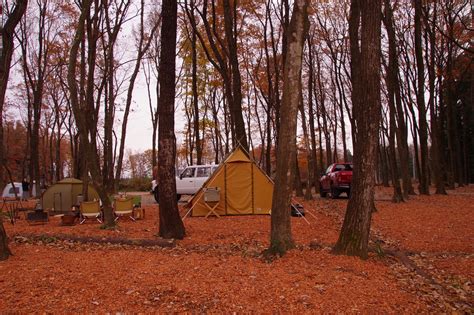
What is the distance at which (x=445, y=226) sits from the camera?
1050 centimetres

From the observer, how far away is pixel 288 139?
6.98 metres

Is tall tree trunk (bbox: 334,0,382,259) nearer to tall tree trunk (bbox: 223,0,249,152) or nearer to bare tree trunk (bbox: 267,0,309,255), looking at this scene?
bare tree trunk (bbox: 267,0,309,255)

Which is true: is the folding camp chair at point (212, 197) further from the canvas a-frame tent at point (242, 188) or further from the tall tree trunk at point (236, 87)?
the tall tree trunk at point (236, 87)

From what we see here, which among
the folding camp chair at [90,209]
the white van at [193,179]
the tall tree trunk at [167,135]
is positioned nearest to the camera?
the tall tree trunk at [167,135]

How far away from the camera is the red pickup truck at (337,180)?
65.1 feet

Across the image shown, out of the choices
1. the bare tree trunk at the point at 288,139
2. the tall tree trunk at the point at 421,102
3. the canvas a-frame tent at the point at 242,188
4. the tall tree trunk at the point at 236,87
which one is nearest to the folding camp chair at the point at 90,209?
the canvas a-frame tent at the point at 242,188

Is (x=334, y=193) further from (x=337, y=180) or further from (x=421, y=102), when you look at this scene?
(x=421, y=102)

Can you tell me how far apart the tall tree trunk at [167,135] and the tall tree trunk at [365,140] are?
3829mm

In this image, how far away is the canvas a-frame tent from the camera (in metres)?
14.1

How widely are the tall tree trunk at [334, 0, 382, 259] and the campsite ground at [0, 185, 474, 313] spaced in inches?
18.8

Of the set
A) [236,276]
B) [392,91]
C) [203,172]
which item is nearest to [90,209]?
[236,276]

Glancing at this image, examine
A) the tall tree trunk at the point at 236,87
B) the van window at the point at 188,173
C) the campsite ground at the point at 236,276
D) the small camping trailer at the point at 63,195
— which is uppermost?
the tall tree trunk at the point at 236,87

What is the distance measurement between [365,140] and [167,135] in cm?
442

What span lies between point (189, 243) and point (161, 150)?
2169 mm
